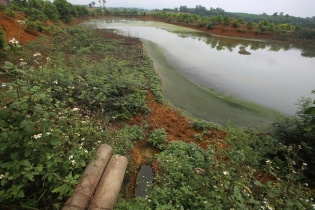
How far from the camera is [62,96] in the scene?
4.97 m

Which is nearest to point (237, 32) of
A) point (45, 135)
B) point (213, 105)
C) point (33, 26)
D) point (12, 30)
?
point (213, 105)

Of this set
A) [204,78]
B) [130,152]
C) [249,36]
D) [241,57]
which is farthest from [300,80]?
[249,36]

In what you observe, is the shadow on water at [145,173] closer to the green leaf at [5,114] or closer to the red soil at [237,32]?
the green leaf at [5,114]

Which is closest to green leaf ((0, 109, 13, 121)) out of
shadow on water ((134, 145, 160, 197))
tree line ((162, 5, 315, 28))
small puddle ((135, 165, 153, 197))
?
shadow on water ((134, 145, 160, 197))

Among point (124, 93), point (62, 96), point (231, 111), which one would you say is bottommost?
point (231, 111)

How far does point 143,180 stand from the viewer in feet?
13.6

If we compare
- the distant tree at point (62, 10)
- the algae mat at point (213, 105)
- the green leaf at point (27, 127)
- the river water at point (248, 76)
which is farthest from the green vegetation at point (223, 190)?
the distant tree at point (62, 10)

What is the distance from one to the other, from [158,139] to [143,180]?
4.76 ft

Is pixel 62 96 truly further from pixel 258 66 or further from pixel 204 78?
pixel 258 66

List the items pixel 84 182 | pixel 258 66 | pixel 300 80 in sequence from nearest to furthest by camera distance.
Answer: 1. pixel 84 182
2. pixel 300 80
3. pixel 258 66

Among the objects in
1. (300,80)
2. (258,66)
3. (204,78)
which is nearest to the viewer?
(204,78)

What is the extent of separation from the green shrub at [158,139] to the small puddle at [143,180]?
2.58ft

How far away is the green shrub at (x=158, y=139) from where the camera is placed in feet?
17.2

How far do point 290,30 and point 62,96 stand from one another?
4189 centimetres
